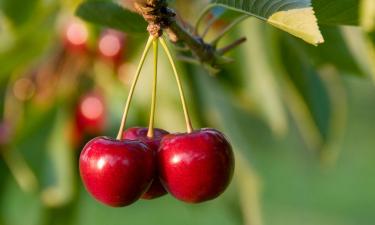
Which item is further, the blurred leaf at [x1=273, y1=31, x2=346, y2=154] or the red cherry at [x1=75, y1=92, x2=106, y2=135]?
the red cherry at [x1=75, y1=92, x2=106, y2=135]

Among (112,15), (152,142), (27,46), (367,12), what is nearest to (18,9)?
(27,46)

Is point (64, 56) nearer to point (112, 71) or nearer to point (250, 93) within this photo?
point (112, 71)

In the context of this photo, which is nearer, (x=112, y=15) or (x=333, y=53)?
(x=112, y=15)

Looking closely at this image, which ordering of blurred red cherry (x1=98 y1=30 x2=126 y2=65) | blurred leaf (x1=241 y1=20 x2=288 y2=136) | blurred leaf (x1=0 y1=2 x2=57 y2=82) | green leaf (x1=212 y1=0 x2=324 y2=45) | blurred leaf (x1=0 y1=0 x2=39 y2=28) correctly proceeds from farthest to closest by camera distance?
blurred red cherry (x1=98 y1=30 x2=126 y2=65)
blurred leaf (x1=0 y1=2 x2=57 y2=82)
blurred leaf (x1=241 y1=20 x2=288 y2=136)
blurred leaf (x1=0 y1=0 x2=39 y2=28)
green leaf (x1=212 y1=0 x2=324 y2=45)

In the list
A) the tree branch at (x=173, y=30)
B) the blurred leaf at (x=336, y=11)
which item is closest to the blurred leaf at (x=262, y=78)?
the tree branch at (x=173, y=30)

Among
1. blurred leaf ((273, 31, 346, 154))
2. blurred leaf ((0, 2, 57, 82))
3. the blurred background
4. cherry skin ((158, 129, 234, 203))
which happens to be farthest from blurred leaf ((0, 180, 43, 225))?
cherry skin ((158, 129, 234, 203))

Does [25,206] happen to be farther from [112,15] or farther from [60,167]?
[112,15]

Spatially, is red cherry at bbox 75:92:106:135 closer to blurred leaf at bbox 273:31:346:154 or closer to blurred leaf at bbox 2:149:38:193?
blurred leaf at bbox 2:149:38:193

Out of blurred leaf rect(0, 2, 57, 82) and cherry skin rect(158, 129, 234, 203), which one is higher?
cherry skin rect(158, 129, 234, 203)
